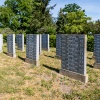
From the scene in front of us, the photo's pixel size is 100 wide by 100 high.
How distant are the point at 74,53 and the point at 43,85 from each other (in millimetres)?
2011

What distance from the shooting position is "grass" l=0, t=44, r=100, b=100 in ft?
23.5

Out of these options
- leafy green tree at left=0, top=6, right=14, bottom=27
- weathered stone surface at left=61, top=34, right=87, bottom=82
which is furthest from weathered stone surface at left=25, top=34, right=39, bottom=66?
leafy green tree at left=0, top=6, right=14, bottom=27

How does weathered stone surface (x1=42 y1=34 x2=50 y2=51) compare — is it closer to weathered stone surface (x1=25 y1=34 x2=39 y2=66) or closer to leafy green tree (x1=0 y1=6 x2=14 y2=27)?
weathered stone surface (x1=25 y1=34 x2=39 y2=66)

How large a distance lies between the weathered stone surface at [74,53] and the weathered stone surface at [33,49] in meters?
2.28

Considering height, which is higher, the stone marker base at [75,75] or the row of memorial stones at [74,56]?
the row of memorial stones at [74,56]

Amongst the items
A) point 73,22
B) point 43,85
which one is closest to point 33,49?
point 43,85

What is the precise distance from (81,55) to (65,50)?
0.96 meters

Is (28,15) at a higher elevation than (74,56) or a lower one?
higher

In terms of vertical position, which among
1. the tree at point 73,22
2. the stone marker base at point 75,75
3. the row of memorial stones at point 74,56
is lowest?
the stone marker base at point 75,75

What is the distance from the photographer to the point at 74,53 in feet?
30.2

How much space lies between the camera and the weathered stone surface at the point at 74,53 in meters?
8.85

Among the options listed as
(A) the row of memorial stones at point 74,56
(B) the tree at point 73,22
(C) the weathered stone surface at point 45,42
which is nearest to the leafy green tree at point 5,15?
(B) the tree at point 73,22

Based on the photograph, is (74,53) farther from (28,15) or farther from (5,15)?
(5,15)

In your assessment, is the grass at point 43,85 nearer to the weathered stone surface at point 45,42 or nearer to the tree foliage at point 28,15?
the weathered stone surface at point 45,42
